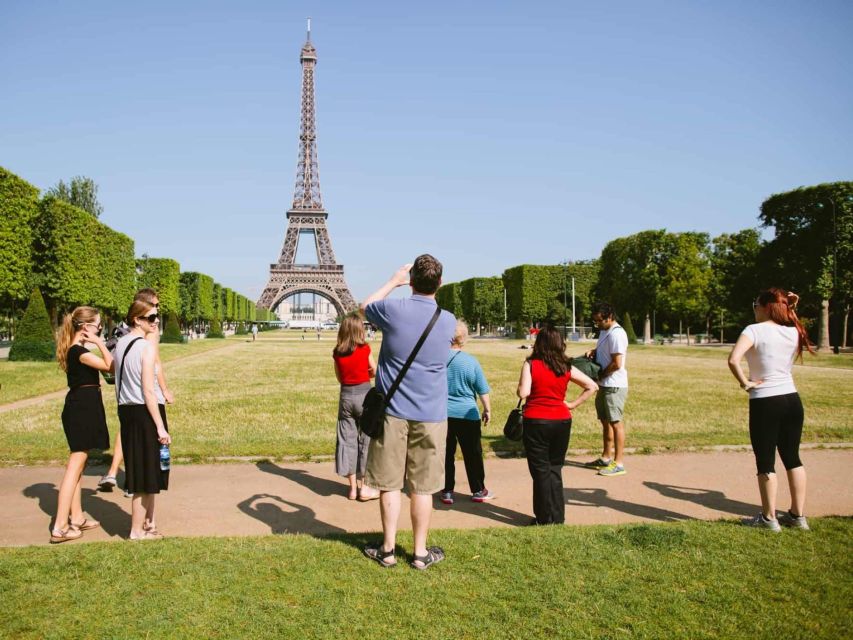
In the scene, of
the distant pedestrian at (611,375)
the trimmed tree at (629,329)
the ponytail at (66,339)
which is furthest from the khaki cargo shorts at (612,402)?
the trimmed tree at (629,329)

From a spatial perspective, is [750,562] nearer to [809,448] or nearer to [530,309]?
[809,448]

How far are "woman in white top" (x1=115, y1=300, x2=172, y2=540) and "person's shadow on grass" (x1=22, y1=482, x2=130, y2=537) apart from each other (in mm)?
559

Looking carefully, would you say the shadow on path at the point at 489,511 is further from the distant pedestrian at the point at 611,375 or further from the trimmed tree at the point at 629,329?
the trimmed tree at the point at 629,329

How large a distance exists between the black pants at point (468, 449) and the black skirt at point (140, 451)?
2259 mm

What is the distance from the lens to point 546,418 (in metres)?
4.59

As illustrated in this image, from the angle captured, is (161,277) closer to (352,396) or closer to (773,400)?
(352,396)

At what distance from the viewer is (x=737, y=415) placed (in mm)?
10695

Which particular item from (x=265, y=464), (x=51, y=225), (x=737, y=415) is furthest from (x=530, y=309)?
(x=265, y=464)

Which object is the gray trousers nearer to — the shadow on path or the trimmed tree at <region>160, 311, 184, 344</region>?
the shadow on path

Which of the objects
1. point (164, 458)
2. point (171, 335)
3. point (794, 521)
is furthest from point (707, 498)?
point (171, 335)

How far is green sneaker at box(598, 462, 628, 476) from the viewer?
6.54 m

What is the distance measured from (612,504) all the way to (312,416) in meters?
6.25

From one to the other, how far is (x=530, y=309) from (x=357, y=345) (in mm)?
52535

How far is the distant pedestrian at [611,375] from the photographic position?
251 inches
